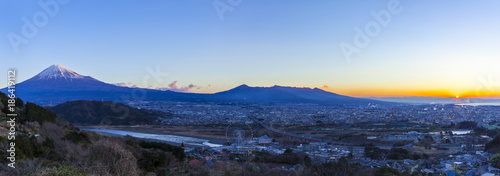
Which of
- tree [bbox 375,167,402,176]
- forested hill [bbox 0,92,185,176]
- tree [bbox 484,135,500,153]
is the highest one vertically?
forested hill [bbox 0,92,185,176]

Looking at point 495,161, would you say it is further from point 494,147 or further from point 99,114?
A: point 99,114

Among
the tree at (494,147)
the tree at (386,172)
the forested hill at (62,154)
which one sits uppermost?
the forested hill at (62,154)

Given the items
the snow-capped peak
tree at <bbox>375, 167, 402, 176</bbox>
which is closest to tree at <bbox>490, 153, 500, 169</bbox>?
tree at <bbox>375, 167, 402, 176</bbox>

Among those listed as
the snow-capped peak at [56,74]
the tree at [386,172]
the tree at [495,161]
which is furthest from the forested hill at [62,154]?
the snow-capped peak at [56,74]

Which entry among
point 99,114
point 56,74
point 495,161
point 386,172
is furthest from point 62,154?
point 56,74

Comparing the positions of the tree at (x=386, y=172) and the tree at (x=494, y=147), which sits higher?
the tree at (x=386, y=172)

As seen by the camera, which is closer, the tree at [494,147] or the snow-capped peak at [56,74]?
the tree at [494,147]

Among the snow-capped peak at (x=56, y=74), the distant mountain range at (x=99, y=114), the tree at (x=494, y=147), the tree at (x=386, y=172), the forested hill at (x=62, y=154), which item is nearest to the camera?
the forested hill at (x=62, y=154)

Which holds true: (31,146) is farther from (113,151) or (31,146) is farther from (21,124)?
(21,124)

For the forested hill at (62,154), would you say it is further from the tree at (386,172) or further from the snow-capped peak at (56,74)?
the snow-capped peak at (56,74)

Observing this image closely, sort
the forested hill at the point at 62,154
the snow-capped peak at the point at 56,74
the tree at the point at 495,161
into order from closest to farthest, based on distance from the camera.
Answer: the forested hill at the point at 62,154
the tree at the point at 495,161
the snow-capped peak at the point at 56,74

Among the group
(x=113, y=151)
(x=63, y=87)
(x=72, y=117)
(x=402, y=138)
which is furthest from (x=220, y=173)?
(x=63, y=87)

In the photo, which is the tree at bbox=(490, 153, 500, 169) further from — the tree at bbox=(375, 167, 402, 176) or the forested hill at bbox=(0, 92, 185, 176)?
the forested hill at bbox=(0, 92, 185, 176)
